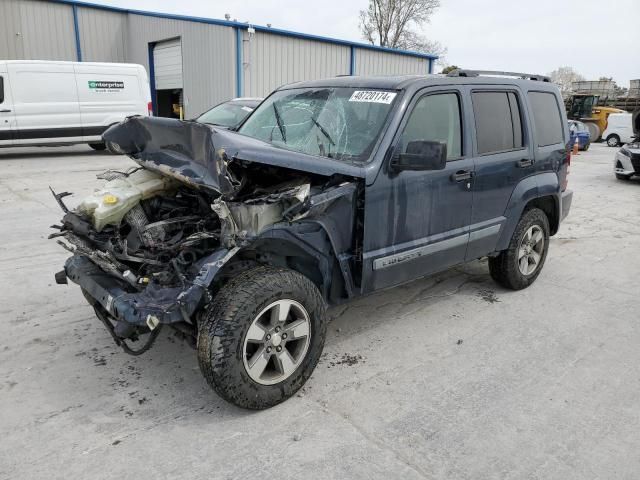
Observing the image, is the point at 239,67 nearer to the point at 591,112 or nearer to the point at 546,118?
the point at 546,118

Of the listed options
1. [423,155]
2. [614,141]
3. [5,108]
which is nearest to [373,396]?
[423,155]

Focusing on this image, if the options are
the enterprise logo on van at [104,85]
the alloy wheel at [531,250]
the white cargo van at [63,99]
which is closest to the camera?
the alloy wheel at [531,250]

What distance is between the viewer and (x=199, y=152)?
3051 millimetres

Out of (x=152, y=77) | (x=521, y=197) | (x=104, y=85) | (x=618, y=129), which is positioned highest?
(x=152, y=77)

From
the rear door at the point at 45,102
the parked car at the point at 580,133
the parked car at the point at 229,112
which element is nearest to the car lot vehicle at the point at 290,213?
the parked car at the point at 229,112

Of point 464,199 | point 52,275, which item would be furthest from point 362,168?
point 52,275

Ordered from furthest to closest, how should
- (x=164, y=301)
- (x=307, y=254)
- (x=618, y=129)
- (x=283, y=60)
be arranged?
(x=618, y=129) < (x=283, y=60) < (x=307, y=254) < (x=164, y=301)

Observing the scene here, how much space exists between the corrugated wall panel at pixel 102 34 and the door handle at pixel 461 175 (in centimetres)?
2207

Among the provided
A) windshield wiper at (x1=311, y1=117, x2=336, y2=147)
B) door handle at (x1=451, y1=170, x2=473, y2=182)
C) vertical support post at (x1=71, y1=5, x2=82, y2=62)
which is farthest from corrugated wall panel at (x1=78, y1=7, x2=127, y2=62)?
door handle at (x1=451, y1=170, x2=473, y2=182)

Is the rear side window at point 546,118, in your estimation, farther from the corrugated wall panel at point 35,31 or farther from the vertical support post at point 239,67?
the corrugated wall panel at point 35,31

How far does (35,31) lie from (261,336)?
22657 millimetres

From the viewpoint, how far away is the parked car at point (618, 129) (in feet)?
85.1

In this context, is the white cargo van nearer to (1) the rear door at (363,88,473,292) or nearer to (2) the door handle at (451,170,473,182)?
(1) the rear door at (363,88,473,292)

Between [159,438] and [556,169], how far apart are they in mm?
4314
